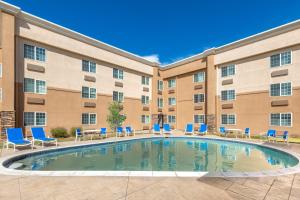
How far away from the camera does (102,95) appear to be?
66.5 ft

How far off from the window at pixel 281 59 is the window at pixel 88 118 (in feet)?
64.9

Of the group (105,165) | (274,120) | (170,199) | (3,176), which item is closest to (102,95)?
(105,165)

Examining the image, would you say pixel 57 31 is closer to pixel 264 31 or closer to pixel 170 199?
pixel 170 199

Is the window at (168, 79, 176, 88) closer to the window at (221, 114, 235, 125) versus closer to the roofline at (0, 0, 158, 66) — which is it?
the roofline at (0, 0, 158, 66)

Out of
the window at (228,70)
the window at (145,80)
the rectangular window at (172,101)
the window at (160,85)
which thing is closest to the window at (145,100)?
the window at (145,80)

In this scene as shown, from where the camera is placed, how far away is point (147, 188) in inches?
195

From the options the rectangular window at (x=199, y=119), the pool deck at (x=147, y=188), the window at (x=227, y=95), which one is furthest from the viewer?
the rectangular window at (x=199, y=119)

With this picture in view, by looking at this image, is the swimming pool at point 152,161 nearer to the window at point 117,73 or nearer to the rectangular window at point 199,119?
the rectangular window at point 199,119

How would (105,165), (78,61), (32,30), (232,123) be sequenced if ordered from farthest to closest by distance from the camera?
(232,123) < (78,61) < (32,30) < (105,165)

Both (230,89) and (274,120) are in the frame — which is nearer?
(274,120)

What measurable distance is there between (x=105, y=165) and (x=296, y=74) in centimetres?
1821

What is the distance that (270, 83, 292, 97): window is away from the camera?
15953mm

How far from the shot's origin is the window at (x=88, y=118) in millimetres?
18438

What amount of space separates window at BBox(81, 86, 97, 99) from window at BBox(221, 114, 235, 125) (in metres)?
15.7
